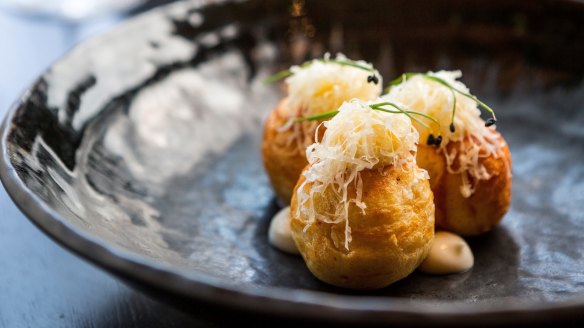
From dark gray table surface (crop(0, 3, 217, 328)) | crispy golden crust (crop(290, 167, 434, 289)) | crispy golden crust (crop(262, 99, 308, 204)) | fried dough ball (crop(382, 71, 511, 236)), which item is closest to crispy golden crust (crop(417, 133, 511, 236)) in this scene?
fried dough ball (crop(382, 71, 511, 236))

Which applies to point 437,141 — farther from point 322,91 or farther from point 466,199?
point 322,91

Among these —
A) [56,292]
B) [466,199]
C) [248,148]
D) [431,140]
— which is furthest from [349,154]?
[248,148]

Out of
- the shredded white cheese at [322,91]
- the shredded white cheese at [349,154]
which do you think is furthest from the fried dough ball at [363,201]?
the shredded white cheese at [322,91]

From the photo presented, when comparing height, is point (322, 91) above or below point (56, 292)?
above

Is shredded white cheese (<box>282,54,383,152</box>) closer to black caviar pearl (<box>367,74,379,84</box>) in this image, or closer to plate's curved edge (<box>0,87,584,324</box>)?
black caviar pearl (<box>367,74,379,84</box>)

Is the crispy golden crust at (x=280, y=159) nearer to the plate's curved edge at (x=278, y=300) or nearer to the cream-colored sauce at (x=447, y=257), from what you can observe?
the cream-colored sauce at (x=447, y=257)

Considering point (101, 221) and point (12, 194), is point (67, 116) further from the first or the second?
point (12, 194)
